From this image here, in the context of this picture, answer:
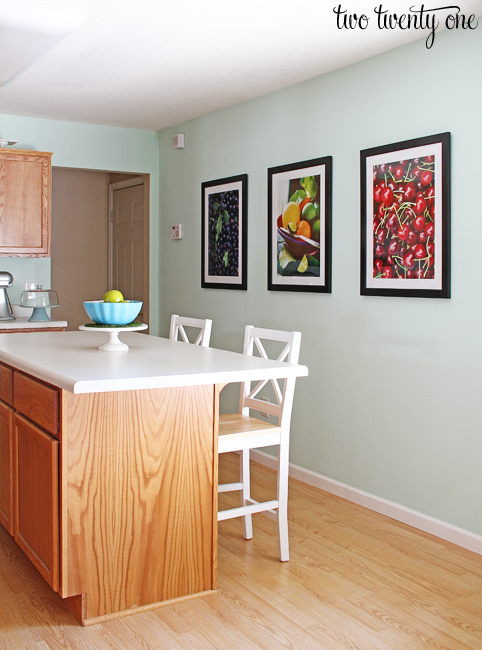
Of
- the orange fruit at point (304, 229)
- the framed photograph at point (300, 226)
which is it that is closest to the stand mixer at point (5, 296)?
the framed photograph at point (300, 226)

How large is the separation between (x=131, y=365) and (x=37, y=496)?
576 millimetres

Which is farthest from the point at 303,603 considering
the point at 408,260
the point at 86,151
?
the point at 86,151

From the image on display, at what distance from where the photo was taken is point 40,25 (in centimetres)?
282

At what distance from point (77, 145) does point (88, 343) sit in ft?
8.19

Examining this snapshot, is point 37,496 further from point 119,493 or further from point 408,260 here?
point 408,260

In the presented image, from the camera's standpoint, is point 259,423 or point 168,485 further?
point 259,423

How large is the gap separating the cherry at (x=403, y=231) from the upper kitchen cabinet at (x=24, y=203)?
106 inches

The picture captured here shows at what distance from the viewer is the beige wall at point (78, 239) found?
6137mm

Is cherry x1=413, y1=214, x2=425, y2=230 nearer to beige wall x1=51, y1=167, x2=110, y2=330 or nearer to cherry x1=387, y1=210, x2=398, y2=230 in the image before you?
cherry x1=387, y1=210, x2=398, y2=230

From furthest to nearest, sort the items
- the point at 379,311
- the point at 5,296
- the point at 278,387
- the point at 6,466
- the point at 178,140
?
the point at 178,140, the point at 5,296, the point at 379,311, the point at 278,387, the point at 6,466

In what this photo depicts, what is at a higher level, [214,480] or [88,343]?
[88,343]

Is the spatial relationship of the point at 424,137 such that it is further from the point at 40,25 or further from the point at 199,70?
the point at 40,25

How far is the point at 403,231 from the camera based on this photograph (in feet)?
10.7

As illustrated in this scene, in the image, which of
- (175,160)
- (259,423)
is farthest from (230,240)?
(259,423)
